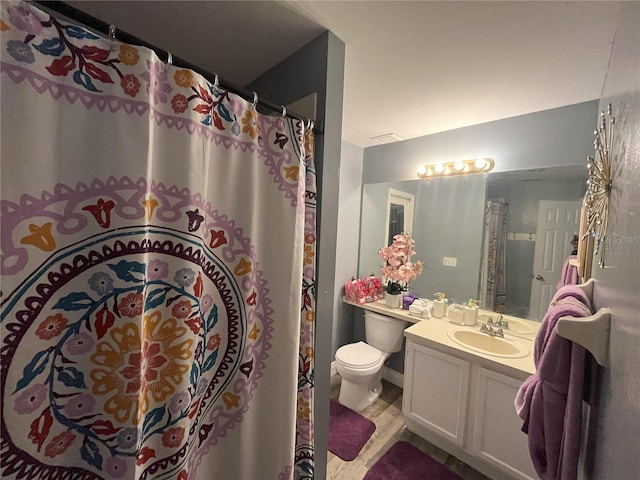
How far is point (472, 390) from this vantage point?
1471mm

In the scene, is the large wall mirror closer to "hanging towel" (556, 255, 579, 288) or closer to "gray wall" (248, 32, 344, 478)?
"hanging towel" (556, 255, 579, 288)

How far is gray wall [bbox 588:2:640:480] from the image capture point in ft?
1.25

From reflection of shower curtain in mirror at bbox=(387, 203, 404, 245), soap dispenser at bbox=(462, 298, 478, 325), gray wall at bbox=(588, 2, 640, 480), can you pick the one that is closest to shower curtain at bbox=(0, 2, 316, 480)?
gray wall at bbox=(588, 2, 640, 480)

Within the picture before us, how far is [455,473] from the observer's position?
1506 mm

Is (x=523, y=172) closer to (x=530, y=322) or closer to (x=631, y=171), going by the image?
(x=530, y=322)

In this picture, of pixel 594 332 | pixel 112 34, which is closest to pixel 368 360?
pixel 594 332

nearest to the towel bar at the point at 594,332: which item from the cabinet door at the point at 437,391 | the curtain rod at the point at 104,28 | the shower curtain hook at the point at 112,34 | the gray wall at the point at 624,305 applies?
the gray wall at the point at 624,305

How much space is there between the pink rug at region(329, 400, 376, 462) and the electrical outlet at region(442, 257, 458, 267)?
1459mm

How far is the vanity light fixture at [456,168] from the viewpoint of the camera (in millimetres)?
1860

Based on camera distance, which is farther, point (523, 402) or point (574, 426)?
point (523, 402)

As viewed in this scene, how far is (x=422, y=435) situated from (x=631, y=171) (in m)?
2.04

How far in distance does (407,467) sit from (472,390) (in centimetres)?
66

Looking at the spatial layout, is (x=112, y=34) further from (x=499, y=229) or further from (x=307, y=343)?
(x=499, y=229)

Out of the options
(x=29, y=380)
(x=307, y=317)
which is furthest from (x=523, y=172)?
(x=29, y=380)
